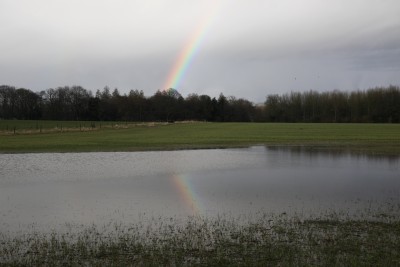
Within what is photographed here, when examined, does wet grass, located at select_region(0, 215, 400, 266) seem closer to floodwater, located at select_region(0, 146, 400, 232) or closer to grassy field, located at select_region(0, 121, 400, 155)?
floodwater, located at select_region(0, 146, 400, 232)

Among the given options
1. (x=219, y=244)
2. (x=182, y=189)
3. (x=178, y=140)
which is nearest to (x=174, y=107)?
(x=178, y=140)

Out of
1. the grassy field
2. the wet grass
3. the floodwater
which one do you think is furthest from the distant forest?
the wet grass

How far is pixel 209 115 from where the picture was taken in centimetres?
16925

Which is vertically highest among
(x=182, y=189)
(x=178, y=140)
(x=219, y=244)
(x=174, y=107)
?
(x=174, y=107)

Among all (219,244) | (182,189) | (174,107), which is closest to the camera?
(219,244)

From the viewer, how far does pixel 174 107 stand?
163 metres

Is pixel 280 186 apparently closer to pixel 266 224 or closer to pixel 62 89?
pixel 266 224

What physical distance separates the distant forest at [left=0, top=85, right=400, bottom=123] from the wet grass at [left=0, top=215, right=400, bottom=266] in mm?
145162

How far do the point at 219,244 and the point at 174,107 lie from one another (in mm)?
155346

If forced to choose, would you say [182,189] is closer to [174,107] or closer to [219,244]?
[219,244]

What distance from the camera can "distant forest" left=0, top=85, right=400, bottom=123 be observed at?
155 m

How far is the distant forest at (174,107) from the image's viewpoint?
15525 cm

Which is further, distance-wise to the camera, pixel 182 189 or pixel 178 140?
pixel 178 140

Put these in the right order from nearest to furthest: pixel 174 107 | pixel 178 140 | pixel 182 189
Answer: pixel 182 189 → pixel 178 140 → pixel 174 107
